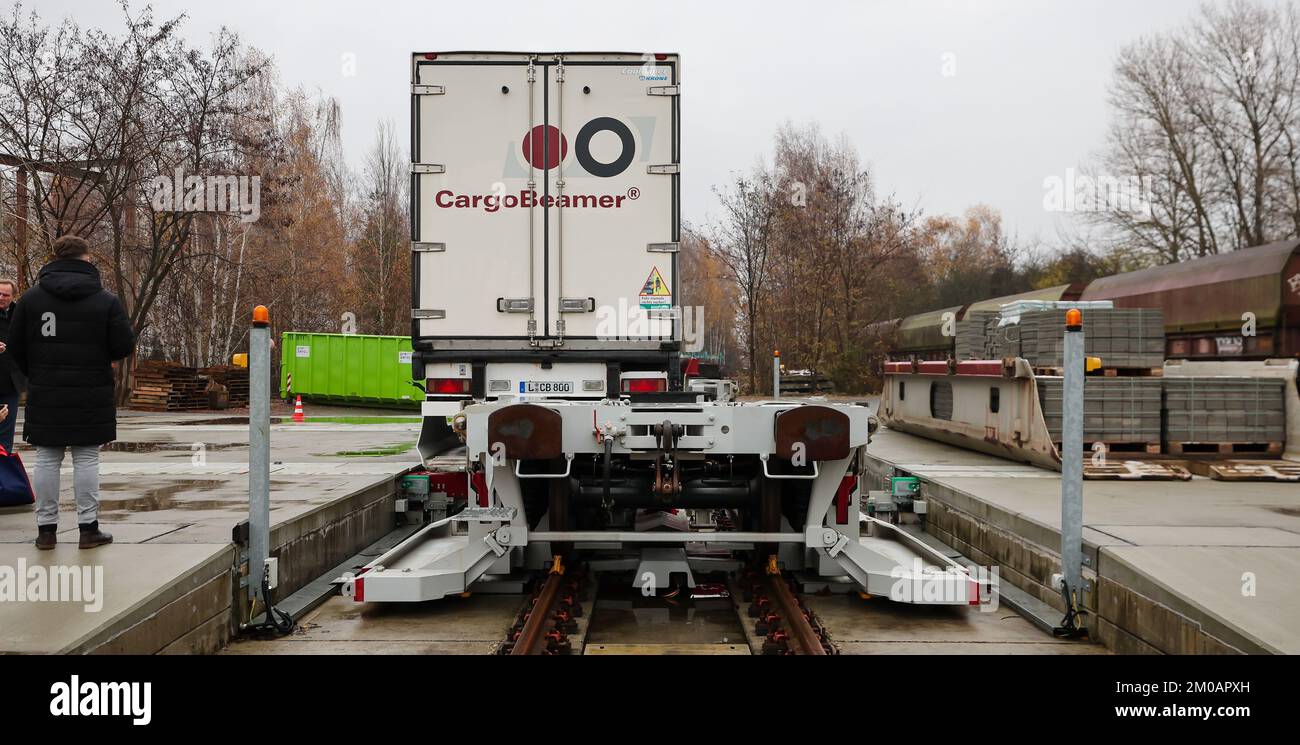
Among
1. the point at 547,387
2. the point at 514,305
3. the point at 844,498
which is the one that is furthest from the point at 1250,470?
the point at 514,305

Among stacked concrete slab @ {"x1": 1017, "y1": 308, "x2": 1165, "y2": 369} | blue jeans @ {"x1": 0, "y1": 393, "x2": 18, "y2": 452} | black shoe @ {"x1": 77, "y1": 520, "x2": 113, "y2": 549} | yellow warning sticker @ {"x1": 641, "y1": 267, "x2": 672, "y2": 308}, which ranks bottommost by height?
black shoe @ {"x1": 77, "y1": 520, "x2": 113, "y2": 549}

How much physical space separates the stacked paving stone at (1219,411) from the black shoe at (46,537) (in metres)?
10.3

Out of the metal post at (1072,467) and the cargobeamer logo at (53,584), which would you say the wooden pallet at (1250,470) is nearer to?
the metal post at (1072,467)

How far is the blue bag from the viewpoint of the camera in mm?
6430

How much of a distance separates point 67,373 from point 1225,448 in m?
10.9

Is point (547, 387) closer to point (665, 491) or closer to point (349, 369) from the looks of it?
point (665, 491)

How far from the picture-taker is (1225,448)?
9641mm

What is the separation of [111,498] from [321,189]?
33.8 m

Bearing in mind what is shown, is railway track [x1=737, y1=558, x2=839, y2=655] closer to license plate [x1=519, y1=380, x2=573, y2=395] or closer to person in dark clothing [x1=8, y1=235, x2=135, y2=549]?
license plate [x1=519, y1=380, x2=573, y2=395]

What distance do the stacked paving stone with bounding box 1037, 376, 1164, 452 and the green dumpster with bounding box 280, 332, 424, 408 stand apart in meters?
21.5

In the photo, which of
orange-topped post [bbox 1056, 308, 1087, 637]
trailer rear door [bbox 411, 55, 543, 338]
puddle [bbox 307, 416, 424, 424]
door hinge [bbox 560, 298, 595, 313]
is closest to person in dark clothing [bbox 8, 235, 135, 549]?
trailer rear door [bbox 411, 55, 543, 338]

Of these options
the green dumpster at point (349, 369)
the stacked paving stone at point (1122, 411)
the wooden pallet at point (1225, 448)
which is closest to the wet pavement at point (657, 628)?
the stacked paving stone at point (1122, 411)
